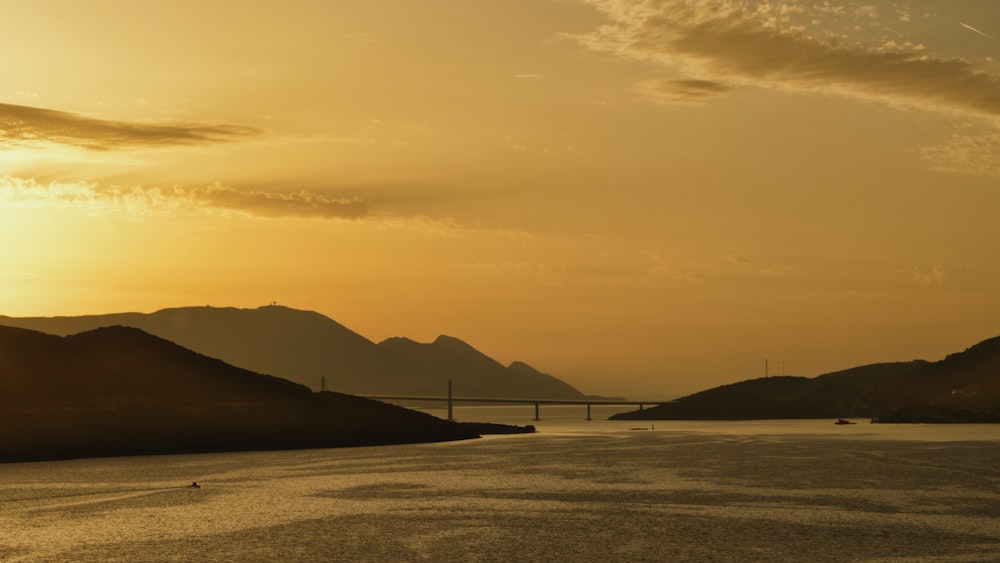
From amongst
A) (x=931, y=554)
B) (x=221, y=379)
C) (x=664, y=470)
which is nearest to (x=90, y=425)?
(x=221, y=379)

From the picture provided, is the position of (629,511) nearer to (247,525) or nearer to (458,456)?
(247,525)

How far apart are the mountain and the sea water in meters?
21.8

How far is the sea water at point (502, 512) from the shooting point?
33969 millimetres

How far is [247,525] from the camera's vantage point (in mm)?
40438

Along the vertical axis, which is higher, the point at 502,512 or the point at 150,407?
the point at 150,407

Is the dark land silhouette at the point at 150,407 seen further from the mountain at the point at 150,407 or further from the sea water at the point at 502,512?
the sea water at the point at 502,512

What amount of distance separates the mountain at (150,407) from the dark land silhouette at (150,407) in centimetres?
11

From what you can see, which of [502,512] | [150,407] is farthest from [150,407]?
[502,512]

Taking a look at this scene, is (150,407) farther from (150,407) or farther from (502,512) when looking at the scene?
(502,512)

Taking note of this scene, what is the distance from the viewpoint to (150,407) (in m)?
115

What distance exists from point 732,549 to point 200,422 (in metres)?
88.9

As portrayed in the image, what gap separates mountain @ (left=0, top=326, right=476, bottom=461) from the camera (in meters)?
103

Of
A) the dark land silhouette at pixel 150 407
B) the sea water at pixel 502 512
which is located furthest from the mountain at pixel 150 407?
the sea water at pixel 502 512

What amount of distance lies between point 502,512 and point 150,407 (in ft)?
254
